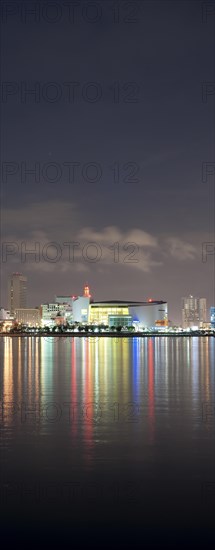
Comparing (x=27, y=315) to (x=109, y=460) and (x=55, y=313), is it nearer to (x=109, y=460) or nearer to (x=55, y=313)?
(x=55, y=313)

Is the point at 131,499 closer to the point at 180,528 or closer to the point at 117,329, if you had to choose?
the point at 180,528

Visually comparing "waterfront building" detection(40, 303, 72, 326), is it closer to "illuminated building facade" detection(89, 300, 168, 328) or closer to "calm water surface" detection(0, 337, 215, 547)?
"illuminated building facade" detection(89, 300, 168, 328)

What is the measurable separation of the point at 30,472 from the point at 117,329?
366 feet

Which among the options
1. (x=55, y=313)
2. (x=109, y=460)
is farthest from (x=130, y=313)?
(x=109, y=460)

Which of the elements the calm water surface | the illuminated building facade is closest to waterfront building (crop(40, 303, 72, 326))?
the illuminated building facade

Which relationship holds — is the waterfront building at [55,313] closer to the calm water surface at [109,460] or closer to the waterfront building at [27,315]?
the waterfront building at [27,315]

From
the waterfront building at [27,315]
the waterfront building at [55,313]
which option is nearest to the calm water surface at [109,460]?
the waterfront building at [55,313]

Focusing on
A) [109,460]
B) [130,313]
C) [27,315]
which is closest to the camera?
[109,460]

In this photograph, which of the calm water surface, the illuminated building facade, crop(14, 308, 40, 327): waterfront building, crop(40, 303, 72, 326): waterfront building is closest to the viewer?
the calm water surface

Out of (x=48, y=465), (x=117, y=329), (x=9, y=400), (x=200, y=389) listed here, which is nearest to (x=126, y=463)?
(x=48, y=465)

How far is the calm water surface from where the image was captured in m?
6.75

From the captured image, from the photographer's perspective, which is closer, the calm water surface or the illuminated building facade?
the calm water surface

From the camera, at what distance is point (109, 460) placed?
9094 millimetres

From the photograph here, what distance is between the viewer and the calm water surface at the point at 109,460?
6.75 metres
